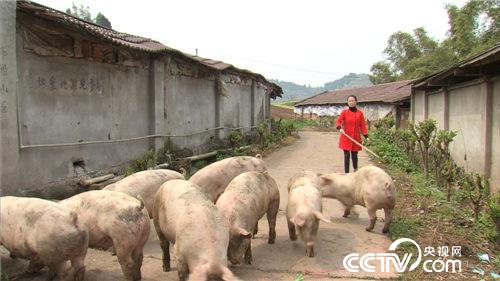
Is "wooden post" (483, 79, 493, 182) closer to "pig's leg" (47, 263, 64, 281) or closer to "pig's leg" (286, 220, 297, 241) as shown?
"pig's leg" (286, 220, 297, 241)

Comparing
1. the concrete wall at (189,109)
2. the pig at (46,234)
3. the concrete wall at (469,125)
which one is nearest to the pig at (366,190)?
the concrete wall at (469,125)

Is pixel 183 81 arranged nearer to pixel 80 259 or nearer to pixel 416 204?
pixel 416 204

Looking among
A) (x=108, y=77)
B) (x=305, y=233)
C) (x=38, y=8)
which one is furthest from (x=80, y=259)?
(x=108, y=77)

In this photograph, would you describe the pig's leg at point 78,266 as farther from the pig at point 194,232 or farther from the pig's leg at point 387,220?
the pig's leg at point 387,220

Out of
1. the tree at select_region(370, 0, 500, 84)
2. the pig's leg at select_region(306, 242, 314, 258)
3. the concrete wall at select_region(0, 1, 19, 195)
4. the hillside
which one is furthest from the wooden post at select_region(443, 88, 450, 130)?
the hillside

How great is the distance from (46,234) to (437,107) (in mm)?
12024

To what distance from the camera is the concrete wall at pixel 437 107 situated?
12523 millimetres

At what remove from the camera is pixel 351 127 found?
912 cm

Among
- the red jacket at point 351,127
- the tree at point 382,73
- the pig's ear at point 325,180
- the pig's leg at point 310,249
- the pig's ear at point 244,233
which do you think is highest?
the tree at point 382,73

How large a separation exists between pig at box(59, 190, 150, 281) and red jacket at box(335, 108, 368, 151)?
5.59 m

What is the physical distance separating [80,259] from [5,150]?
9.66 feet

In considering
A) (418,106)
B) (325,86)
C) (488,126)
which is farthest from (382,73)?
(325,86)

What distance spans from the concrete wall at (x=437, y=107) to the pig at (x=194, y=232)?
10027 mm

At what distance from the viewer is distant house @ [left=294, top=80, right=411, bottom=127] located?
23281mm
